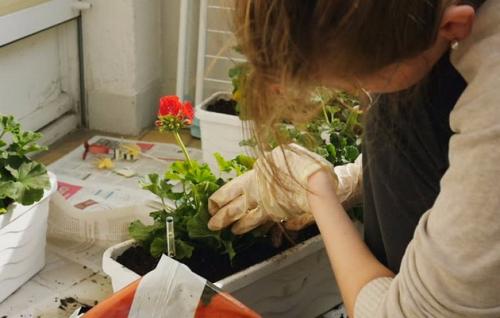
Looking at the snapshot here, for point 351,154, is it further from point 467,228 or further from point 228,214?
point 467,228

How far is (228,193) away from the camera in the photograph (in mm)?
835

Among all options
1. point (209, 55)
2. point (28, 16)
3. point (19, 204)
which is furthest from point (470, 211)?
point (209, 55)

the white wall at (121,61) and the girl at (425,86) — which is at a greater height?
the girl at (425,86)

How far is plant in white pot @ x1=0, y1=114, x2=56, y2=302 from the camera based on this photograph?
35.7 inches

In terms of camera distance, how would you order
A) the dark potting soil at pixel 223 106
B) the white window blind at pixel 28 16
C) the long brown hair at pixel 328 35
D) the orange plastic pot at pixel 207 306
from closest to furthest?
the long brown hair at pixel 328 35
the orange plastic pot at pixel 207 306
the white window blind at pixel 28 16
the dark potting soil at pixel 223 106

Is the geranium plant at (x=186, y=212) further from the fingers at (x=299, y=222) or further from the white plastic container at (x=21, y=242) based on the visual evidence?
the white plastic container at (x=21, y=242)

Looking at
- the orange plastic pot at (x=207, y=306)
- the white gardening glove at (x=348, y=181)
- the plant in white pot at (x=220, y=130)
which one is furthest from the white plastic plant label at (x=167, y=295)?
the plant in white pot at (x=220, y=130)

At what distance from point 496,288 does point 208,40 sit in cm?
120

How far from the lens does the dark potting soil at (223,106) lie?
1.35m

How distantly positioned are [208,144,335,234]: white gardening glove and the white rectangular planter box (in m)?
0.05

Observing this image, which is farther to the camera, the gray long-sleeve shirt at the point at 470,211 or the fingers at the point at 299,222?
the fingers at the point at 299,222

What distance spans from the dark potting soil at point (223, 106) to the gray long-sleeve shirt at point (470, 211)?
0.88 metres

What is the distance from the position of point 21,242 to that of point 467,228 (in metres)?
0.70

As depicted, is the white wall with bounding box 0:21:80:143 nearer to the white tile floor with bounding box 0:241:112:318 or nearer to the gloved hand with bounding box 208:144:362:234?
the white tile floor with bounding box 0:241:112:318
